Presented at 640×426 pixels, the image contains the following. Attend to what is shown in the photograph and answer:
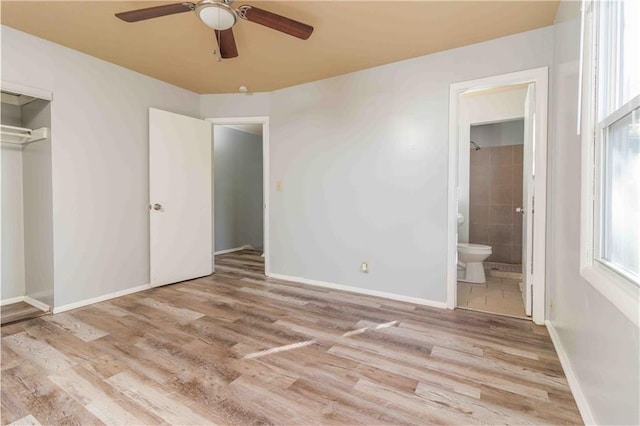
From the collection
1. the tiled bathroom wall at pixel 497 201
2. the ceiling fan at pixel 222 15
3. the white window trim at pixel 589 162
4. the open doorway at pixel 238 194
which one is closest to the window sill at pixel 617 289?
the white window trim at pixel 589 162

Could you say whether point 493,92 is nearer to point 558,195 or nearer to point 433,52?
point 433,52

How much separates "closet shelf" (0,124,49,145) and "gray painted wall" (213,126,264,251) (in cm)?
273

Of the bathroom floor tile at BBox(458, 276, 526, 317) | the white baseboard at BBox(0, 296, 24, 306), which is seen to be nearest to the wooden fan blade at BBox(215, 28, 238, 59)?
the bathroom floor tile at BBox(458, 276, 526, 317)

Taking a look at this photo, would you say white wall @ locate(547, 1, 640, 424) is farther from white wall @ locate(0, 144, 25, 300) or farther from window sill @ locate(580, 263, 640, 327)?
white wall @ locate(0, 144, 25, 300)

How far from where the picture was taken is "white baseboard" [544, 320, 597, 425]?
52.8 inches

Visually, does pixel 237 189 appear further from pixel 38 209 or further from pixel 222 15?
pixel 222 15

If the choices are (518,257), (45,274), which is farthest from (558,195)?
(45,274)

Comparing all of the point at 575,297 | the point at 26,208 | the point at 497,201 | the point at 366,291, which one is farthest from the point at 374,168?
the point at 26,208

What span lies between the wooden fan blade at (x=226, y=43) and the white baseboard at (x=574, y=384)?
9.30 feet

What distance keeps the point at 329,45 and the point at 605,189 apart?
7.25 feet

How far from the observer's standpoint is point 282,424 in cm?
136

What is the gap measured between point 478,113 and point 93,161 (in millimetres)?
4510

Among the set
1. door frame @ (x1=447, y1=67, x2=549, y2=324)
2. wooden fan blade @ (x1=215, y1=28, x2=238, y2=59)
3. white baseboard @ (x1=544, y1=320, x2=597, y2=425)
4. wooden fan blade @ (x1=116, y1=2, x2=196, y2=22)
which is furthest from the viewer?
door frame @ (x1=447, y1=67, x2=549, y2=324)

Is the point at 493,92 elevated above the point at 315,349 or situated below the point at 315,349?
above
